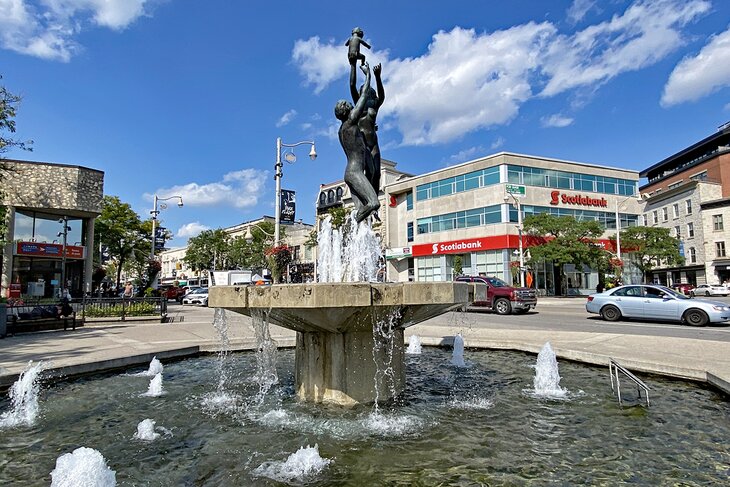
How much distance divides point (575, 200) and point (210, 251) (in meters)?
59.7

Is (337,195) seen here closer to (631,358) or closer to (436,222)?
(436,222)

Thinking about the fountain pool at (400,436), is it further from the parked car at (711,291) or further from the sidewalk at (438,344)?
the parked car at (711,291)

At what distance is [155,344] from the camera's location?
1083 cm

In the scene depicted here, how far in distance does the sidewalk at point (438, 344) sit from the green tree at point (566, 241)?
92.4 feet

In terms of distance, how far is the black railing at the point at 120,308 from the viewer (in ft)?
60.2

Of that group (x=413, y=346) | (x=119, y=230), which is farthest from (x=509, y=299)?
(x=119, y=230)

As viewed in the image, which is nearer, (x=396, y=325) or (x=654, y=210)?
(x=396, y=325)

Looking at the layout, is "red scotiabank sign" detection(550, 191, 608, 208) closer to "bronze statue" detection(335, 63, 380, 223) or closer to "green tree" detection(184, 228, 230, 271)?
"bronze statue" detection(335, 63, 380, 223)

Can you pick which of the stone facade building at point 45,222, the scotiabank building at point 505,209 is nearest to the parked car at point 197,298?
the stone facade building at point 45,222

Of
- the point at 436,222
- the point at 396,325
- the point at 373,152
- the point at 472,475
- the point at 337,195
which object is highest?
the point at 337,195

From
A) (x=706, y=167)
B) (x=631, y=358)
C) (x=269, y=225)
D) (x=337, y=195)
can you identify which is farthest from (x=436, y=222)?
(x=631, y=358)

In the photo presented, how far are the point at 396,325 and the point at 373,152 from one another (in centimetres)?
353

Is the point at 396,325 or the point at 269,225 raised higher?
the point at 269,225

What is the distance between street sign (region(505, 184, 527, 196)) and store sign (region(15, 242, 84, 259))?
36.6 metres
